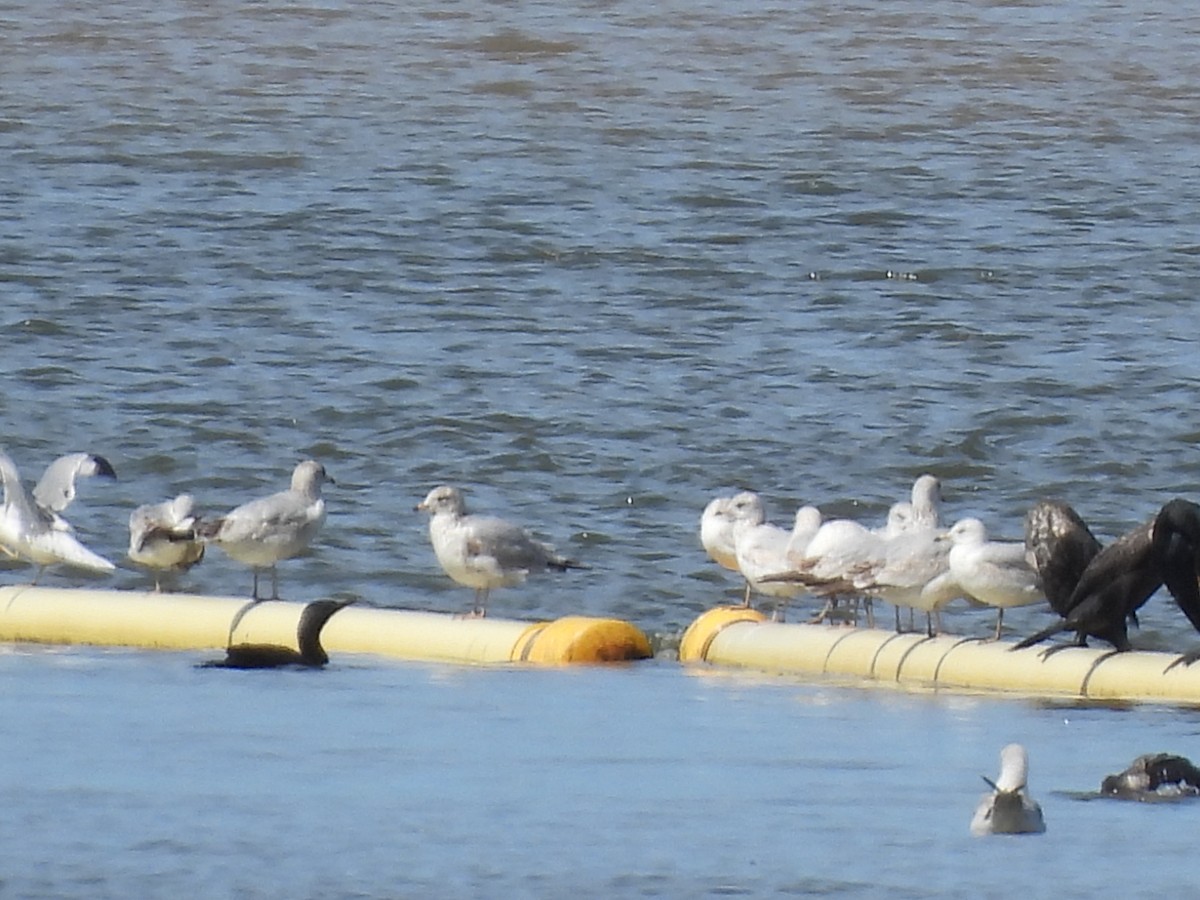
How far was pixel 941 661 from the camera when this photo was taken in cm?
1302

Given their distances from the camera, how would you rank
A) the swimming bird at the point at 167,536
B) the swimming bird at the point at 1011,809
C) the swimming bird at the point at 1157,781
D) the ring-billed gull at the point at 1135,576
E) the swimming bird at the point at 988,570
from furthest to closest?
1. the swimming bird at the point at 167,536
2. the swimming bird at the point at 988,570
3. the ring-billed gull at the point at 1135,576
4. the swimming bird at the point at 1157,781
5. the swimming bird at the point at 1011,809

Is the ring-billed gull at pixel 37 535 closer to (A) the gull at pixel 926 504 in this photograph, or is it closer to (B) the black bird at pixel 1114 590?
(A) the gull at pixel 926 504

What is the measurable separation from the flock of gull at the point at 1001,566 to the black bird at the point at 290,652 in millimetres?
1994

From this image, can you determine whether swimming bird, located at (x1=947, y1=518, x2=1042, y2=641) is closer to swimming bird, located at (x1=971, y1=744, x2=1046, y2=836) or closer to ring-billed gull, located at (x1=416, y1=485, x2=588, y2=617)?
ring-billed gull, located at (x1=416, y1=485, x2=588, y2=617)

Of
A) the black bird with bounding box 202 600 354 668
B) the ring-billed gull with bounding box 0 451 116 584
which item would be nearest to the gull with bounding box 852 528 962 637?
the black bird with bounding box 202 600 354 668

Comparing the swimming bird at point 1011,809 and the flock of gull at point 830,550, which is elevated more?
the flock of gull at point 830,550

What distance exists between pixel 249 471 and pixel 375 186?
11.4 metres

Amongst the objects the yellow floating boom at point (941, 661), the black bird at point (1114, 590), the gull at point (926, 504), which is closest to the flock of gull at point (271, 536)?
the yellow floating boom at point (941, 661)

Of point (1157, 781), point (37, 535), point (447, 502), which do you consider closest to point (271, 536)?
point (447, 502)

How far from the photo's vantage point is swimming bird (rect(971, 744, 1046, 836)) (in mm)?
9484

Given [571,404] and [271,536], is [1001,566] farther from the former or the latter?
[571,404]

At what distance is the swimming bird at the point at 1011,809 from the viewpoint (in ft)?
31.1

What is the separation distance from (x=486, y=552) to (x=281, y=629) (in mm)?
1061

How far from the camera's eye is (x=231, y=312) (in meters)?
27.2
